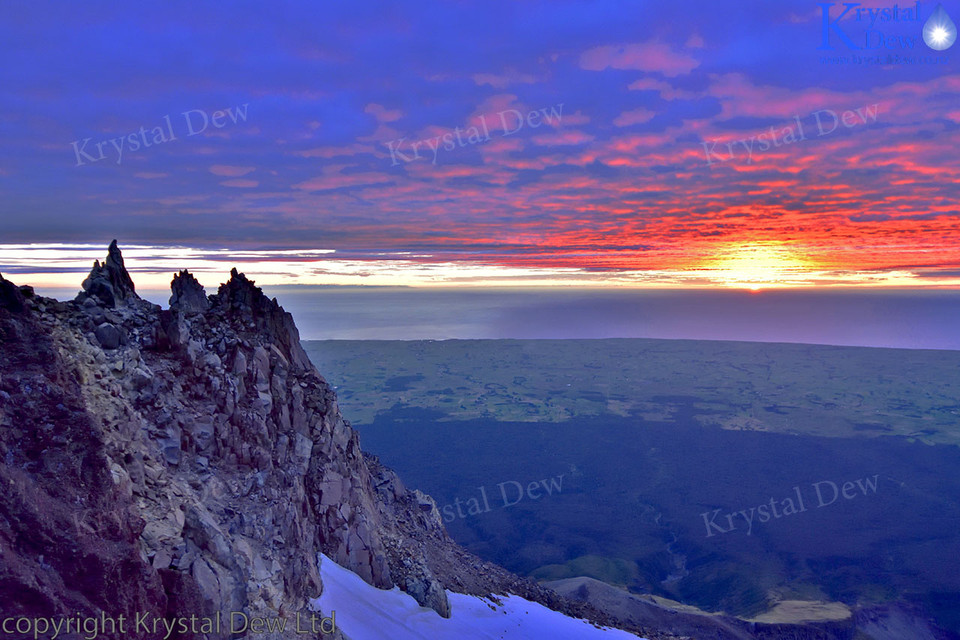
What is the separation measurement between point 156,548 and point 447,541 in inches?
1850

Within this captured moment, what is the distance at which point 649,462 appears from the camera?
7475 inches

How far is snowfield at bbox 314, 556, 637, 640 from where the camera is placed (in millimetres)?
29761

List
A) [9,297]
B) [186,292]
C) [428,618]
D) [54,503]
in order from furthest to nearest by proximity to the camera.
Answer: [428,618], [186,292], [9,297], [54,503]

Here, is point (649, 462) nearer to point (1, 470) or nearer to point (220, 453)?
point (220, 453)

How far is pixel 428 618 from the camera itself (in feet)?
112

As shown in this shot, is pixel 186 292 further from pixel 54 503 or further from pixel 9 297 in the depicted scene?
pixel 54 503

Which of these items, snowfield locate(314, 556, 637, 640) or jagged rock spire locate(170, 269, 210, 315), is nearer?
snowfield locate(314, 556, 637, 640)
